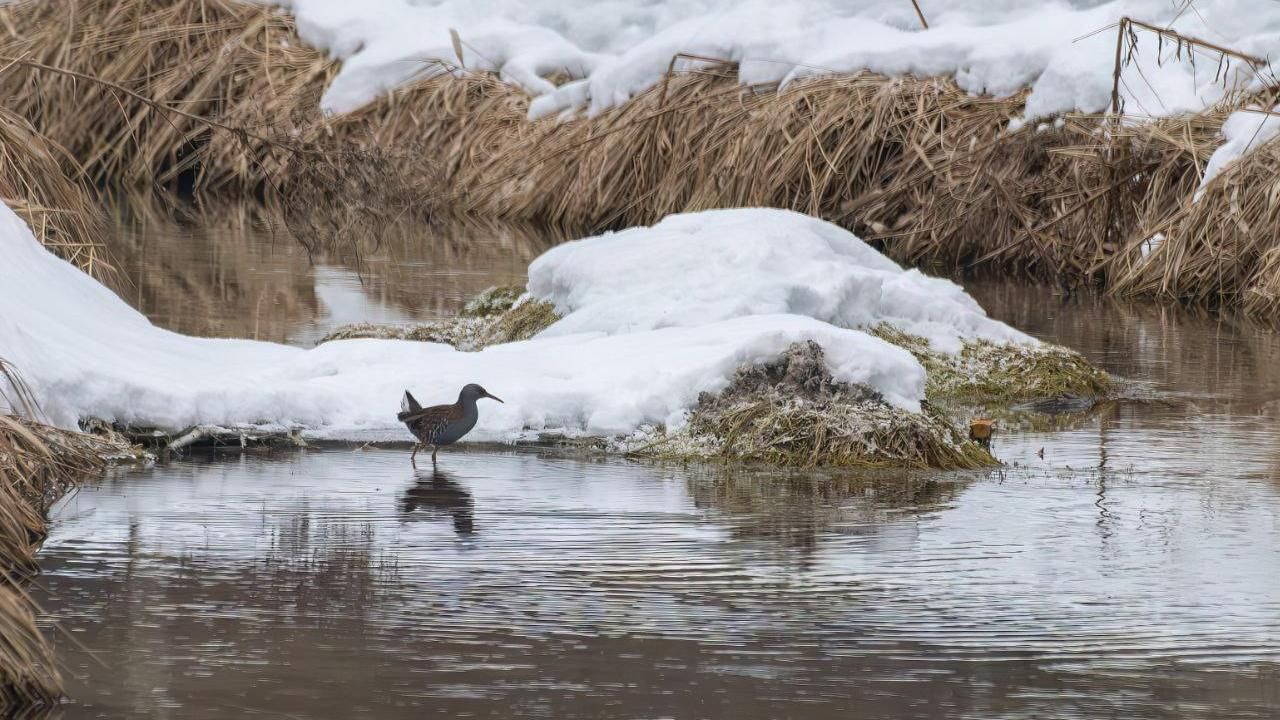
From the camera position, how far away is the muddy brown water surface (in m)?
4.58

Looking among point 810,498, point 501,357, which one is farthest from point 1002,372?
point 810,498

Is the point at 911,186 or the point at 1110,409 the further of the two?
the point at 911,186

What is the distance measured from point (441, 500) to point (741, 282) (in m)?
3.28

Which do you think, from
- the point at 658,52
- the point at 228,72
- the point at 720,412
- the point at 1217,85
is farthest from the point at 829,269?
the point at 228,72

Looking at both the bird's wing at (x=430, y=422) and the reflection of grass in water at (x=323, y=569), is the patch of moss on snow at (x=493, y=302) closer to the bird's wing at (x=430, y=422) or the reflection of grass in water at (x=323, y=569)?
the bird's wing at (x=430, y=422)

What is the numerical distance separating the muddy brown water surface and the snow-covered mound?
5.46 metres

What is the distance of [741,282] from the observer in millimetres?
9656

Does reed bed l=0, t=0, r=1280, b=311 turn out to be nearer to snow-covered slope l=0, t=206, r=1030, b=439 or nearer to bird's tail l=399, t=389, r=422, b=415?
snow-covered slope l=0, t=206, r=1030, b=439

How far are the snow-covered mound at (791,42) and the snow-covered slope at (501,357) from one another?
3.28m

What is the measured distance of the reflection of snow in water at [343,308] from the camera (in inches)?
431

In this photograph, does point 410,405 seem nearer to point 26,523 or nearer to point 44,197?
point 26,523

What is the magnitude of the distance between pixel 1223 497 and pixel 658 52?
11.8 metres

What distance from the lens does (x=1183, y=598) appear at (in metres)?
A: 5.57

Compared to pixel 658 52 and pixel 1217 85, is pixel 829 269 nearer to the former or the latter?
pixel 1217 85
